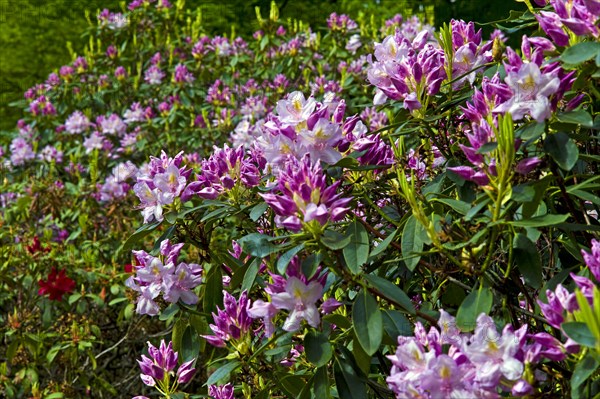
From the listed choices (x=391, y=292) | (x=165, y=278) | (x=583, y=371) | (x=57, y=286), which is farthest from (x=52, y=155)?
(x=583, y=371)

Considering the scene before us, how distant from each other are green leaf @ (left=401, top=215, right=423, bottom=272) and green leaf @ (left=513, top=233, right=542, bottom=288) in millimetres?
166

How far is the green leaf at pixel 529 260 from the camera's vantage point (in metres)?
1.28

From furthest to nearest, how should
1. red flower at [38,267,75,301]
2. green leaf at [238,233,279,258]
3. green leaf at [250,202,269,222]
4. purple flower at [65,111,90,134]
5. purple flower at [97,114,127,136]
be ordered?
purple flower at [65,111,90,134]
purple flower at [97,114,127,136]
red flower at [38,267,75,301]
green leaf at [250,202,269,222]
green leaf at [238,233,279,258]

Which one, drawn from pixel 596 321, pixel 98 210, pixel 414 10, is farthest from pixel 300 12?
pixel 596 321

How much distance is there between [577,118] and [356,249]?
424 millimetres

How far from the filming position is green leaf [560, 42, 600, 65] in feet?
3.94

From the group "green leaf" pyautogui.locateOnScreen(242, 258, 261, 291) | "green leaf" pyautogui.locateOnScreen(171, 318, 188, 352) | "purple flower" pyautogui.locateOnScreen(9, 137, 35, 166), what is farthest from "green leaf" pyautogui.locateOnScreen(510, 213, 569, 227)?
"purple flower" pyautogui.locateOnScreen(9, 137, 35, 166)

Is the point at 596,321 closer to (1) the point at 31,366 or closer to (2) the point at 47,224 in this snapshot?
(1) the point at 31,366

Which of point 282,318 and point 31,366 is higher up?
point 282,318

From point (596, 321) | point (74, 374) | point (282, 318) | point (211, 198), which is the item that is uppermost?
point (596, 321)

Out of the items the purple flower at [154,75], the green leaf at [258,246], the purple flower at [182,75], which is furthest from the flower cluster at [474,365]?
the purple flower at [154,75]

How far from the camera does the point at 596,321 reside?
39.6 inches

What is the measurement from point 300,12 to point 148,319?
6.41 meters

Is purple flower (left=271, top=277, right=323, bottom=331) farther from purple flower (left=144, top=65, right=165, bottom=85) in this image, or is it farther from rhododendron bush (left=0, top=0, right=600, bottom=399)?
purple flower (left=144, top=65, right=165, bottom=85)
